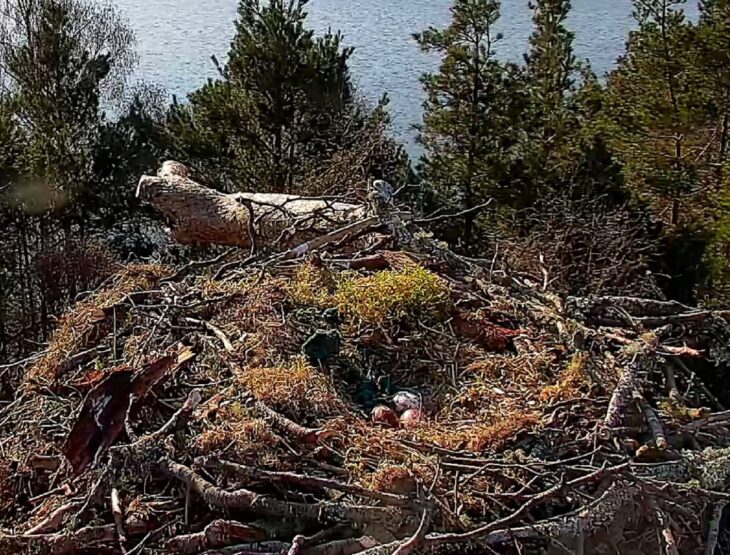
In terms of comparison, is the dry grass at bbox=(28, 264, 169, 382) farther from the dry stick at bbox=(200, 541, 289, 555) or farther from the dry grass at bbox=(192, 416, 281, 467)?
the dry stick at bbox=(200, 541, 289, 555)

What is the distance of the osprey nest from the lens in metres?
1.76

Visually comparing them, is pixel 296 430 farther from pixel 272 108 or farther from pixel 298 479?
pixel 272 108

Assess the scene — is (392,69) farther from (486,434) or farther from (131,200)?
(486,434)

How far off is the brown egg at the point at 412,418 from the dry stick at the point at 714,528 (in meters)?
0.74

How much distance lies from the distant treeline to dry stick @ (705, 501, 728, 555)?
549 centimetres

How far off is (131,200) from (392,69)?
16.7 ft

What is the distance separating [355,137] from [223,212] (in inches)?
186

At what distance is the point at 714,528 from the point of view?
183 centimetres

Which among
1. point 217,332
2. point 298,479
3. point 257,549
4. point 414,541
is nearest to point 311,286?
point 217,332

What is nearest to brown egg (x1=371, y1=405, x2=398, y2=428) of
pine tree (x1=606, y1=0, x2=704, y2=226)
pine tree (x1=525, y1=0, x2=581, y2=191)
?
pine tree (x1=525, y1=0, x2=581, y2=191)

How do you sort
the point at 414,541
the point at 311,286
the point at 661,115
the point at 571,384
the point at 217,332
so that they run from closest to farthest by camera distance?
the point at 414,541 < the point at 571,384 < the point at 217,332 < the point at 311,286 < the point at 661,115

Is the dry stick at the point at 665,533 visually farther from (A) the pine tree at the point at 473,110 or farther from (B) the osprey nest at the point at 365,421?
(A) the pine tree at the point at 473,110

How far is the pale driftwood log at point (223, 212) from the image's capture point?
385 cm

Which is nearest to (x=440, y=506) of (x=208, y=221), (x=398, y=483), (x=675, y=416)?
(x=398, y=483)
